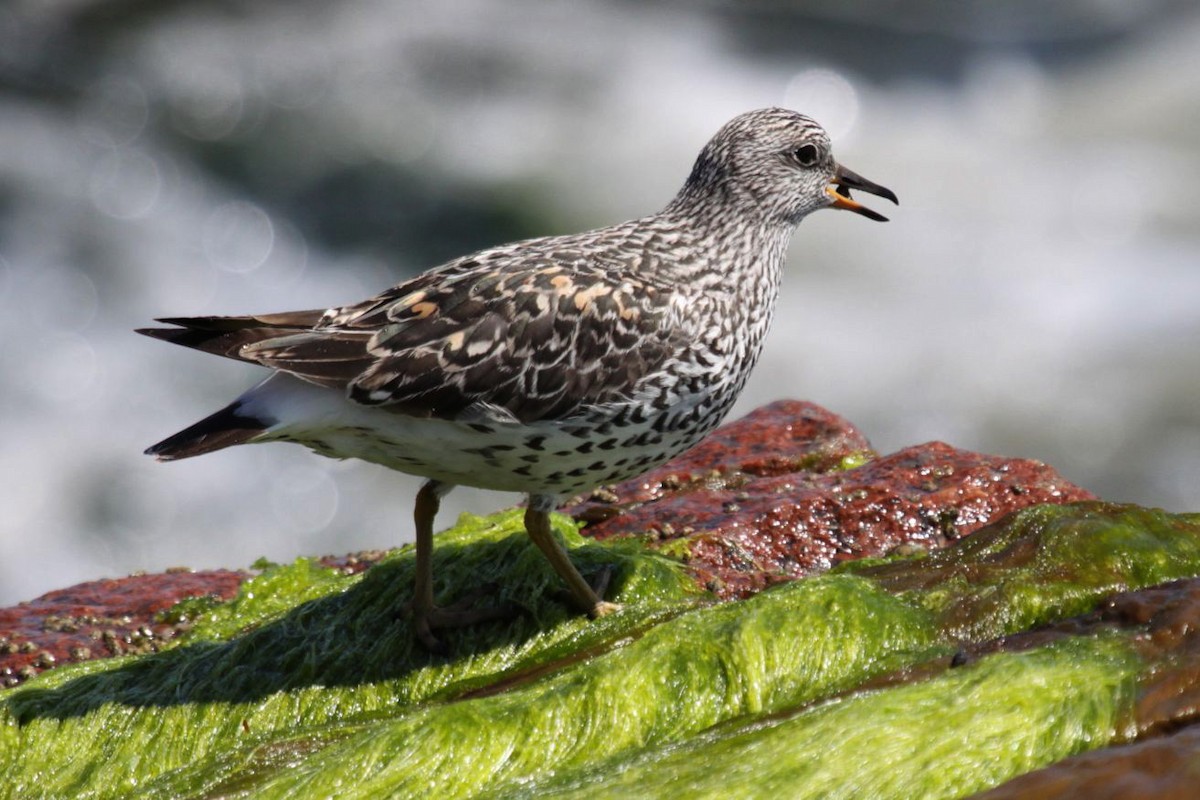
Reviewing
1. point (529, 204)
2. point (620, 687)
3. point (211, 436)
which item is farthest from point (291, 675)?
point (529, 204)

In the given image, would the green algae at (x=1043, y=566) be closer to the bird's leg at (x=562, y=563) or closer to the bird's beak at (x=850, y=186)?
the bird's leg at (x=562, y=563)

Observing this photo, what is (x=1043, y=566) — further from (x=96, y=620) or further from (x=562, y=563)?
(x=96, y=620)

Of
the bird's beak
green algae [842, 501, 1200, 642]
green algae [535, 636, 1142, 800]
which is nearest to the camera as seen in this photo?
green algae [535, 636, 1142, 800]

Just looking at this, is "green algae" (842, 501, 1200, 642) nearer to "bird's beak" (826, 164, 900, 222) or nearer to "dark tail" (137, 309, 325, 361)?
"bird's beak" (826, 164, 900, 222)

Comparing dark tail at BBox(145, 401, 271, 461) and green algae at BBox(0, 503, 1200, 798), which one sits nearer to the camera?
green algae at BBox(0, 503, 1200, 798)

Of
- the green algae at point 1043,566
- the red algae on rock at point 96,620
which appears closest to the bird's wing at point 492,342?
the green algae at point 1043,566

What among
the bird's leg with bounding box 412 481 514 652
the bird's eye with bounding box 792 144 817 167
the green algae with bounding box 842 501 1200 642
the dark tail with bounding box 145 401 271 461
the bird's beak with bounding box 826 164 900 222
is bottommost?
the bird's leg with bounding box 412 481 514 652

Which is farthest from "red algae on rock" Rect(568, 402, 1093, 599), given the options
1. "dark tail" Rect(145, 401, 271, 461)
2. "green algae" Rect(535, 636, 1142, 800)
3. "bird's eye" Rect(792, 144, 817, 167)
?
"green algae" Rect(535, 636, 1142, 800)

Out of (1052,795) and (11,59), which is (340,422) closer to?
Answer: (1052,795)
